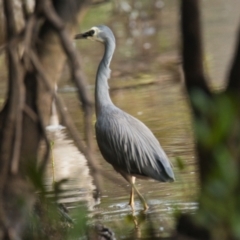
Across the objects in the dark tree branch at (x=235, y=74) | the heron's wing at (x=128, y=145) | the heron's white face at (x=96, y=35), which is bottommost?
the heron's wing at (x=128, y=145)

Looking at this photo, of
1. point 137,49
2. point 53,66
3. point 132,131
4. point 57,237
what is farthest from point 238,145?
point 137,49

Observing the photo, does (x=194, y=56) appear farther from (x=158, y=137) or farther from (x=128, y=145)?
(x=158, y=137)

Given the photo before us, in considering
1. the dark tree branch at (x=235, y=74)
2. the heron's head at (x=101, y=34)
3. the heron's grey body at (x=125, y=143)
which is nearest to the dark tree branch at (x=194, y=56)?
the dark tree branch at (x=235, y=74)

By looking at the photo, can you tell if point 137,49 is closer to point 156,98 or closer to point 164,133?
point 156,98

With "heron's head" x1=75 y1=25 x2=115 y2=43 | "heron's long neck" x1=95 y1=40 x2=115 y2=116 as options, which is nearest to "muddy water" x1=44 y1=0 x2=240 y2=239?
"heron's long neck" x1=95 y1=40 x2=115 y2=116

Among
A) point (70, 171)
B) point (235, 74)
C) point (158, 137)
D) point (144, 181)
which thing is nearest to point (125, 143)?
point (144, 181)

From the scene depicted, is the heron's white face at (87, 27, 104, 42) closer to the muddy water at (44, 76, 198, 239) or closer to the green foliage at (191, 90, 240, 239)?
the muddy water at (44, 76, 198, 239)

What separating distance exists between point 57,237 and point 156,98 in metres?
7.28

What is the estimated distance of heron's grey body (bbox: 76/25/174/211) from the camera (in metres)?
6.58

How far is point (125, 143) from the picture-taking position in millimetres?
6789

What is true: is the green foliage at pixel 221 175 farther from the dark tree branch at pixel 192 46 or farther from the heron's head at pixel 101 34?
the heron's head at pixel 101 34

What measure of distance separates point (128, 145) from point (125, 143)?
0.03 metres

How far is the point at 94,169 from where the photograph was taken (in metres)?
2.24

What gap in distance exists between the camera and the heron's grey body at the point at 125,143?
658 cm
